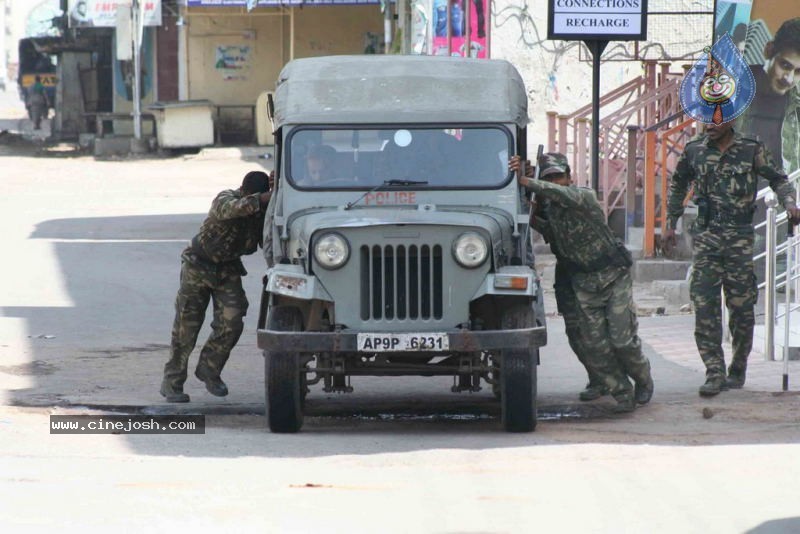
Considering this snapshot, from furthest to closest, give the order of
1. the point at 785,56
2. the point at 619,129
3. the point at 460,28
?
the point at 460,28 < the point at 619,129 < the point at 785,56

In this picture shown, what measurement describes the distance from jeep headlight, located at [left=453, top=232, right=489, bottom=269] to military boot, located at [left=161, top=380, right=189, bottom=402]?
98.5 inches

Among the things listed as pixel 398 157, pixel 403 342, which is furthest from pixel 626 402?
pixel 398 157

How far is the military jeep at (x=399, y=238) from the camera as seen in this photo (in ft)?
26.2

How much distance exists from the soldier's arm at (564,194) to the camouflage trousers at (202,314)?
2.14 m

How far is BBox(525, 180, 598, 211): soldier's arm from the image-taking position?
27.9 ft

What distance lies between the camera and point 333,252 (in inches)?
315

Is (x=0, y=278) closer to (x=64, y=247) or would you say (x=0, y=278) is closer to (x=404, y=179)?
(x=64, y=247)

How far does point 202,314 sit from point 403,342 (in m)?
2.12

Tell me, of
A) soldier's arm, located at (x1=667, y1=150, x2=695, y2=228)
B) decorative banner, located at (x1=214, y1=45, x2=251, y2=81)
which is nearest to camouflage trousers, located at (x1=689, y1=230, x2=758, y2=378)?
soldier's arm, located at (x1=667, y1=150, x2=695, y2=228)

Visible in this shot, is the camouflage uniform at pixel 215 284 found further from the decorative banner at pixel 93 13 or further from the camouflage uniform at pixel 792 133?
the decorative banner at pixel 93 13

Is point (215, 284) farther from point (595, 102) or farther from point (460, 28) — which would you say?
point (460, 28)

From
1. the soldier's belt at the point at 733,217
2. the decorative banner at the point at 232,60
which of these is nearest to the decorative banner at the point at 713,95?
the soldier's belt at the point at 733,217

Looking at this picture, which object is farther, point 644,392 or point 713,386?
point 713,386

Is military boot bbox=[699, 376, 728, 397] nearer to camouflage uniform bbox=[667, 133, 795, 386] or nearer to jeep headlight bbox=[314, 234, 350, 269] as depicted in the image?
camouflage uniform bbox=[667, 133, 795, 386]
